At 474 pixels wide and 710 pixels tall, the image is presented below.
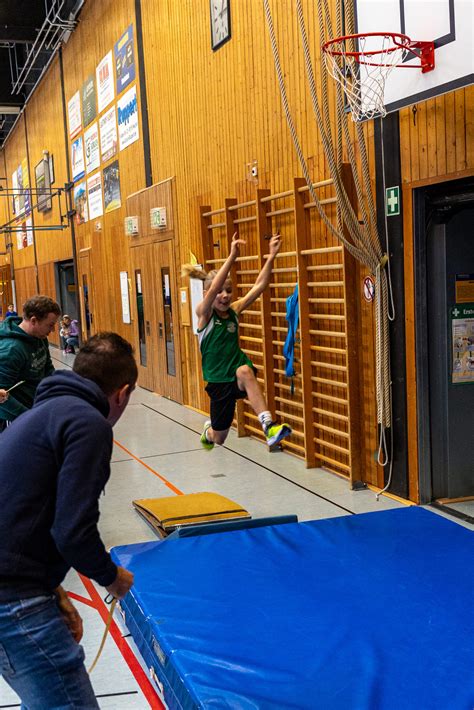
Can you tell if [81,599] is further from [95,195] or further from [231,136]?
[95,195]

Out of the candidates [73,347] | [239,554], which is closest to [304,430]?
[239,554]

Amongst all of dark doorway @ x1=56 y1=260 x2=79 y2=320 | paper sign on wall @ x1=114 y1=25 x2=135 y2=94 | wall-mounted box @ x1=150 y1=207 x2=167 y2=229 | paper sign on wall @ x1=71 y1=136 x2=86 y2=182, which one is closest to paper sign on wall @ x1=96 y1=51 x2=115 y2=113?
paper sign on wall @ x1=114 y1=25 x2=135 y2=94

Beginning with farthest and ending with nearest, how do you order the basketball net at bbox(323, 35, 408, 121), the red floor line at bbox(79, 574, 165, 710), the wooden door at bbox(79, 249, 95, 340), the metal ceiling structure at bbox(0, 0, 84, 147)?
1. the wooden door at bbox(79, 249, 95, 340)
2. the metal ceiling structure at bbox(0, 0, 84, 147)
3. the basketball net at bbox(323, 35, 408, 121)
4. the red floor line at bbox(79, 574, 165, 710)

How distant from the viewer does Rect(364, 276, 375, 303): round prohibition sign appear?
5.81 metres

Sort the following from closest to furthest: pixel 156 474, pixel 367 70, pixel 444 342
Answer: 1. pixel 367 70
2. pixel 444 342
3. pixel 156 474

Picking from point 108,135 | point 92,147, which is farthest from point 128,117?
point 92,147

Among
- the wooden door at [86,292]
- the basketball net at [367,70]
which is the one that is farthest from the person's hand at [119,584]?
the wooden door at [86,292]

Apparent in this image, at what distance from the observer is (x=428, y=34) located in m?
4.55

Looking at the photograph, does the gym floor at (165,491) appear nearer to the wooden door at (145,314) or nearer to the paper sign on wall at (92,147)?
the wooden door at (145,314)

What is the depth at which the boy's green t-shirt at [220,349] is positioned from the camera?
5.52 metres

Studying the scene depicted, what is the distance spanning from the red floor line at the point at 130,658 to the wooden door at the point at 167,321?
6325 millimetres

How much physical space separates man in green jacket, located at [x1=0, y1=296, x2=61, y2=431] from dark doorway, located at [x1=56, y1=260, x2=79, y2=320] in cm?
1590

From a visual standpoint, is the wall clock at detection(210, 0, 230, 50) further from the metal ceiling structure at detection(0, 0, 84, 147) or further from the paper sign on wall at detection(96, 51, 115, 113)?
the metal ceiling structure at detection(0, 0, 84, 147)

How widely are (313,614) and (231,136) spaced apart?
614cm
